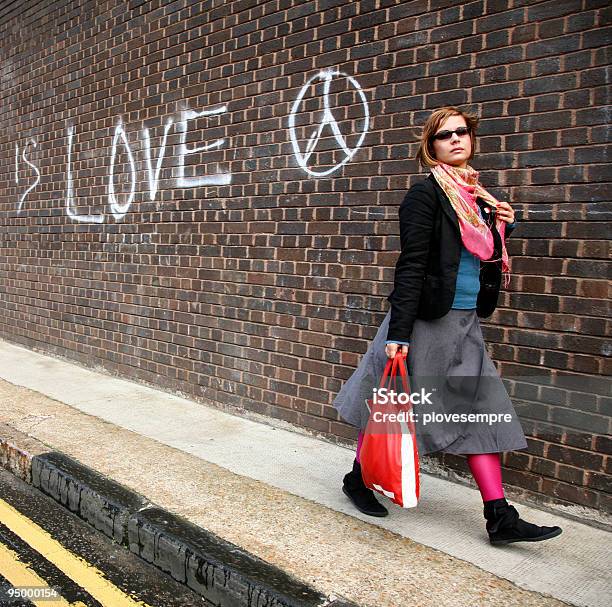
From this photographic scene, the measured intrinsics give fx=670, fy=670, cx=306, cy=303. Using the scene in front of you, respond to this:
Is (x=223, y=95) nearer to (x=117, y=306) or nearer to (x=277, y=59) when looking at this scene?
A: (x=277, y=59)

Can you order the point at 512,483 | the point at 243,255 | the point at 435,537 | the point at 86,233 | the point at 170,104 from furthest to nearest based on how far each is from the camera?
the point at 86,233 → the point at 170,104 → the point at 243,255 → the point at 512,483 → the point at 435,537

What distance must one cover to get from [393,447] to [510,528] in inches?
25.1

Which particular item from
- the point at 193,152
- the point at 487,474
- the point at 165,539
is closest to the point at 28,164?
the point at 193,152

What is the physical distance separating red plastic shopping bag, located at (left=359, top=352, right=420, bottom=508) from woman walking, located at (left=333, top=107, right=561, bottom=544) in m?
0.11

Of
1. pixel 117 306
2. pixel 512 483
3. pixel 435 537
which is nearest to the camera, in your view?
pixel 435 537

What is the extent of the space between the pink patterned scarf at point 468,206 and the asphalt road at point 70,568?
1.94m

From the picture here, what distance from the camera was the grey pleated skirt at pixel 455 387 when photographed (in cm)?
308

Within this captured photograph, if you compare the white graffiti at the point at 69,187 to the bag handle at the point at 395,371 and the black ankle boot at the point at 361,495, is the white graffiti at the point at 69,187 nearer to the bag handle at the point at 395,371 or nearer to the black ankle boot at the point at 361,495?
the black ankle boot at the point at 361,495

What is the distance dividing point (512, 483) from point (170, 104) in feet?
14.3

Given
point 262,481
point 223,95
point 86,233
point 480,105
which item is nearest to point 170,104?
point 223,95

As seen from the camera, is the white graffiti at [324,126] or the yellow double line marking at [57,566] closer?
the yellow double line marking at [57,566]

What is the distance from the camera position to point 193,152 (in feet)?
19.1

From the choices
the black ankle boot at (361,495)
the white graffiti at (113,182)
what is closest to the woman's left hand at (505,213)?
the black ankle boot at (361,495)

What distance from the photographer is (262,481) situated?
154 inches
